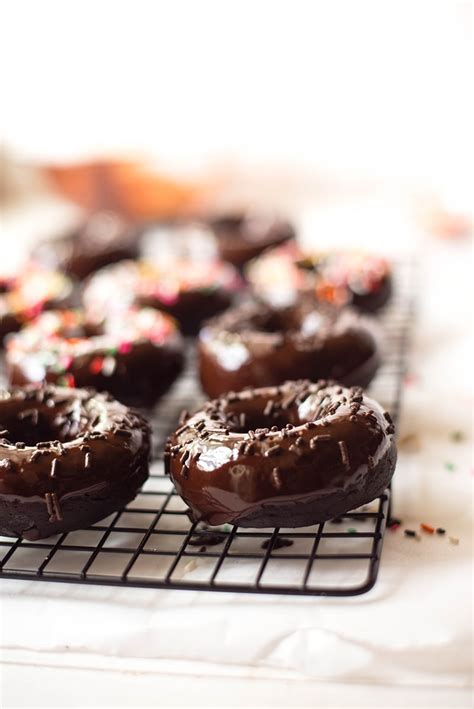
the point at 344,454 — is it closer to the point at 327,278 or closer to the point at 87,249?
the point at 327,278

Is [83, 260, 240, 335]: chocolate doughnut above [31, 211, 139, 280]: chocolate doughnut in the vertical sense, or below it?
above

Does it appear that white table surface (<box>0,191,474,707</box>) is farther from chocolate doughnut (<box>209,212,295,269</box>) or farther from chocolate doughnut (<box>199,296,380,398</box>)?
chocolate doughnut (<box>209,212,295,269</box>)

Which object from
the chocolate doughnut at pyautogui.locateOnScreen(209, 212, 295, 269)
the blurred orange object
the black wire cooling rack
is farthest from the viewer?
the blurred orange object

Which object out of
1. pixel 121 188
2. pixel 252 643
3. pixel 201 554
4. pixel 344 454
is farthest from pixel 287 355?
pixel 121 188

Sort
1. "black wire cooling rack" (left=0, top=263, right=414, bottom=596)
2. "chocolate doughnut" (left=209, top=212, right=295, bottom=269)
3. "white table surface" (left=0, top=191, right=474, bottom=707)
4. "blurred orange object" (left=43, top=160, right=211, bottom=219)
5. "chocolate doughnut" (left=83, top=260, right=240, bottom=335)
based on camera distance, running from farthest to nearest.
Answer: "blurred orange object" (left=43, top=160, right=211, bottom=219) < "chocolate doughnut" (left=209, top=212, right=295, bottom=269) < "chocolate doughnut" (left=83, top=260, right=240, bottom=335) < "black wire cooling rack" (left=0, top=263, right=414, bottom=596) < "white table surface" (left=0, top=191, right=474, bottom=707)

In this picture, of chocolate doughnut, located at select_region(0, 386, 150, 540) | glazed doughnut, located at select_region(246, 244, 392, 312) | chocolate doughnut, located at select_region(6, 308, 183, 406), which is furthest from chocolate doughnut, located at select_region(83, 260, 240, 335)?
chocolate doughnut, located at select_region(0, 386, 150, 540)

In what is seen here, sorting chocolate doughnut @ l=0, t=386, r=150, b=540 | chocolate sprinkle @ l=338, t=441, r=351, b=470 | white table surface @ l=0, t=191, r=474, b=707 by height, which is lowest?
white table surface @ l=0, t=191, r=474, b=707

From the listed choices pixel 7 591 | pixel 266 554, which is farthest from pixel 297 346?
pixel 7 591
